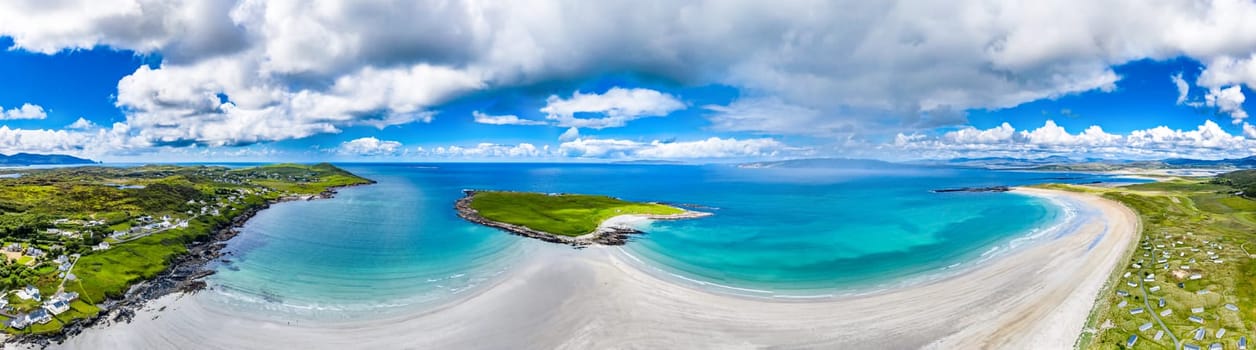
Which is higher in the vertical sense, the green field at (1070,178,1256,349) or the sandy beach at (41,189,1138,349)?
the green field at (1070,178,1256,349)

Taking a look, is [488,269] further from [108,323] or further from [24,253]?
[24,253]

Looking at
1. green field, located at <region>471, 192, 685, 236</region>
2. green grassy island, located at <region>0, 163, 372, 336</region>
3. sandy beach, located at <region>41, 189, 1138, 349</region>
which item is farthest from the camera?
green field, located at <region>471, 192, 685, 236</region>

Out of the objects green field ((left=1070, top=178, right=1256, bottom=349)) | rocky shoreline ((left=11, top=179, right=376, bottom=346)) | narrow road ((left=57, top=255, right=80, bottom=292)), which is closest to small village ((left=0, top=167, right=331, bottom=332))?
narrow road ((left=57, top=255, right=80, bottom=292))

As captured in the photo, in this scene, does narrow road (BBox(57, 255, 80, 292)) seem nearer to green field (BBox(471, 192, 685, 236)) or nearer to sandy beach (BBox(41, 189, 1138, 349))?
sandy beach (BBox(41, 189, 1138, 349))

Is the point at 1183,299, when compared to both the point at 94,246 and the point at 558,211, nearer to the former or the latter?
the point at 558,211

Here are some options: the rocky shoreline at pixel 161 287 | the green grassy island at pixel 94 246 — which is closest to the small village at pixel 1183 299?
the rocky shoreline at pixel 161 287

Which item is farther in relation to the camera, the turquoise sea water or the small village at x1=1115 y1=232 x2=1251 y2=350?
the turquoise sea water

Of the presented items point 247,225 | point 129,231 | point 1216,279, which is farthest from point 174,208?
point 1216,279

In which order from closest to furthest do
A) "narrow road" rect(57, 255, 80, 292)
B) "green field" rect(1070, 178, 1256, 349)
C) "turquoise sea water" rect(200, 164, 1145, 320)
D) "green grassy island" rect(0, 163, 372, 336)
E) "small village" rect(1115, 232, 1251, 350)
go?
"small village" rect(1115, 232, 1251, 350)
"green field" rect(1070, 178, 1256, 349)
"green grassy island" rect(0, 163, 372, 336)
"narrow road" rect(57, 255, 80, 292)
"turquoise sea water" rect(200, 164, 1145, 320)
